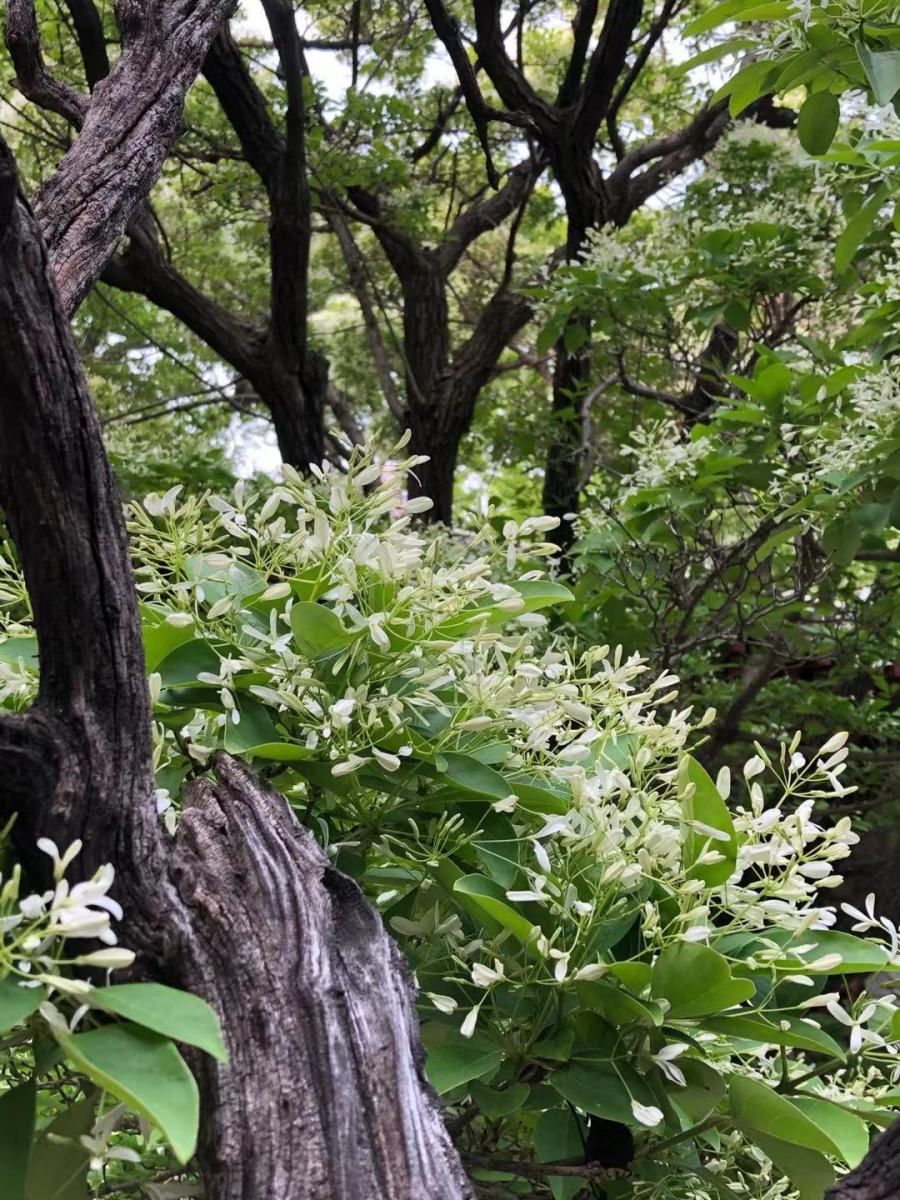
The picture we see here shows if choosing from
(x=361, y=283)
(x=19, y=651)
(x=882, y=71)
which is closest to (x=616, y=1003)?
(x=19, y=651)

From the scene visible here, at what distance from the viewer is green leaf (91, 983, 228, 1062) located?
0.46 metres

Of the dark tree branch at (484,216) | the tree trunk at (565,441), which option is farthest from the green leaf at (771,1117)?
the dark tree branch at (484,216)

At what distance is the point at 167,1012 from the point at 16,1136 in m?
0.14

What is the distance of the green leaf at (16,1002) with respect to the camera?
448 millimetres

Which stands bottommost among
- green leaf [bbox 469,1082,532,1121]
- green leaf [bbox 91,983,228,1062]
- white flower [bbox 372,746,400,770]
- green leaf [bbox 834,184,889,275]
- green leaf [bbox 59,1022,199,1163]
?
green leaf [bbox 469,1082,532,1121]

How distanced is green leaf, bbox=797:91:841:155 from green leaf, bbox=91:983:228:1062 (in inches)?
44.3

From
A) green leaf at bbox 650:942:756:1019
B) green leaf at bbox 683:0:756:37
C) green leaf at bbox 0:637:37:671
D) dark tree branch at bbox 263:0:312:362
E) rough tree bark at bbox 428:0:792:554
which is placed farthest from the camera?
rough tree bark at bbox 428:0:792:554

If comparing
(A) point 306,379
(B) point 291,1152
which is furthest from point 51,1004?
(A) point 306,379

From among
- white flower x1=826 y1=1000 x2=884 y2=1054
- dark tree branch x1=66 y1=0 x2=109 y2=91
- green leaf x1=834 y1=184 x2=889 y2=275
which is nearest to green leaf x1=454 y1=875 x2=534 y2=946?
white flower x1=826 y1=1000 x2=884 y2=1054

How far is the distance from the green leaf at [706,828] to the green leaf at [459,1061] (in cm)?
18

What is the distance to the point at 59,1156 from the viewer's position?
62 cm

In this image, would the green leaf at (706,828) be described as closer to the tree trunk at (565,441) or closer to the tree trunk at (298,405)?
the tree trunk at (565,441)

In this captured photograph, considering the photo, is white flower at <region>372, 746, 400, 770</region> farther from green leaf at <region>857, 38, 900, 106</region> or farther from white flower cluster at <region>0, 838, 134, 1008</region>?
green leaf at <region>857, 38, 900, 106</region>

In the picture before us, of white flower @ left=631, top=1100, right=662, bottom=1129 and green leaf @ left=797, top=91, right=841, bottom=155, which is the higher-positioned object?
green leaf @ left=797, top=91, right=841, bottom=155
